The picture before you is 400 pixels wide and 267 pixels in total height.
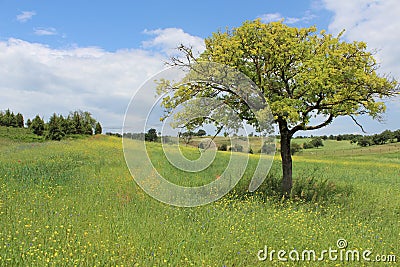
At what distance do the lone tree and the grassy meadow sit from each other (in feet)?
8.97

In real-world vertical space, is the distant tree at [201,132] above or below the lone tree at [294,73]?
below

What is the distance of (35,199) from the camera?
10961mm

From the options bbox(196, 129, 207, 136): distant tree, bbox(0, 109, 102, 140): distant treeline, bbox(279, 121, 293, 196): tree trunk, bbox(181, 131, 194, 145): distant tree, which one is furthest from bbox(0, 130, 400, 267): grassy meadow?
bbox(0, 109, 102, 140): distant treeline

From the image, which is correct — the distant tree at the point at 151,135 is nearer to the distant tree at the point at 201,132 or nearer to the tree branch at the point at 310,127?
the distant tree at the point at 201,132

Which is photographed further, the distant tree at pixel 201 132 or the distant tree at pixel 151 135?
the distant tree at pixel 201 132

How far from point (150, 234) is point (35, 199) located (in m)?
4.94

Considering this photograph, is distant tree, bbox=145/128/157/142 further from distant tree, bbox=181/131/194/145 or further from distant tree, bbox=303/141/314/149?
distant tree, bbox=303/141/314/149

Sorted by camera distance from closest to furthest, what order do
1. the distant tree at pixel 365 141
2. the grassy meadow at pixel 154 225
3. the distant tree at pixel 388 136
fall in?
the grassy meadow at pixel 154 225 → the distant tree at pixel 365 141 → the distant tree at pixel 388 136

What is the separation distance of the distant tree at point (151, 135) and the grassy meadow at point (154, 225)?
865 millimetres

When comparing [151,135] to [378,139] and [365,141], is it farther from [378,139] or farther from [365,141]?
[378,139]

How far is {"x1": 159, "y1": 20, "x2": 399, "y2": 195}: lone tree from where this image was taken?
41.8 feet

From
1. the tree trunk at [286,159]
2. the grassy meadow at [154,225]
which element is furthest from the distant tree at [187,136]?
the tree trunk at [286,159]

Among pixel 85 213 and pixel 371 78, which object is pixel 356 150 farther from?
pixel 85 213

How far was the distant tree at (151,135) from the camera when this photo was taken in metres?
10.9
